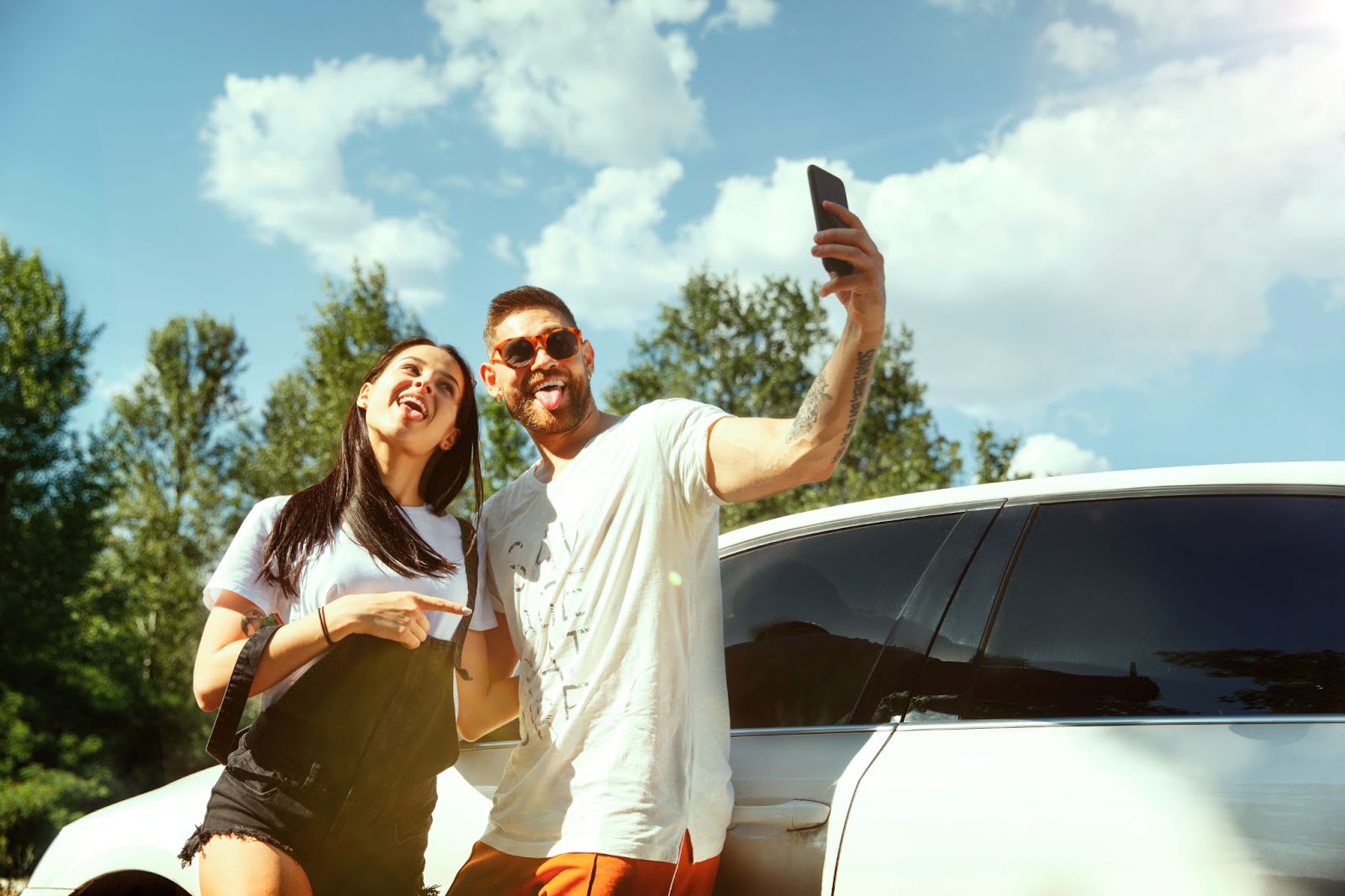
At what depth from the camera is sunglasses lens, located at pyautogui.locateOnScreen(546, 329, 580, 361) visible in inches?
94.7

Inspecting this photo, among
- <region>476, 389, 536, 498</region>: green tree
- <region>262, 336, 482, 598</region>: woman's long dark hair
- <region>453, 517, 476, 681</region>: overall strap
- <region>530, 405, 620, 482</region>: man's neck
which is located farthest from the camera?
<region>476, 389, 536, 498</region>: green tree

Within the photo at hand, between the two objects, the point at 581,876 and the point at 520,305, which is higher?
the point at 520,305

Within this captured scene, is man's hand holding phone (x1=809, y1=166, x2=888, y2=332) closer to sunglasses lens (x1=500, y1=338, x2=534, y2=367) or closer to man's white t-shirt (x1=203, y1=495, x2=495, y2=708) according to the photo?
sunglasses lens (x1=500, y1=338, x2=534, y2=367)

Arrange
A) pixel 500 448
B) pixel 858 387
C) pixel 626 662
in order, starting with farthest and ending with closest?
pixel 500 448, pixel 626 662, pixel 858 387

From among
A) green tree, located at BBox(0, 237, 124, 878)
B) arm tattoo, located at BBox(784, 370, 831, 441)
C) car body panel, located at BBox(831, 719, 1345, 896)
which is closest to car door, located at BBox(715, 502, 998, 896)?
car body panel, located at BBox(831, 719, 1345, 896)

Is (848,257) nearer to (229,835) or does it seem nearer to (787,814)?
(787,814)

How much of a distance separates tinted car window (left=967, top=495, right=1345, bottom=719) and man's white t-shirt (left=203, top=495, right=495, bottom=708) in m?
1.13

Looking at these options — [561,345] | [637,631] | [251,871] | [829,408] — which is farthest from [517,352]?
[251,871]

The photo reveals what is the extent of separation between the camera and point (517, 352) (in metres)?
2.44

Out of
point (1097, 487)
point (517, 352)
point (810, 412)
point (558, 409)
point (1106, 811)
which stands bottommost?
point (1106, 811)

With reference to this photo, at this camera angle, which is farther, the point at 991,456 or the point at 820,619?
the point at 991,456

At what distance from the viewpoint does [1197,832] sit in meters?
1.64

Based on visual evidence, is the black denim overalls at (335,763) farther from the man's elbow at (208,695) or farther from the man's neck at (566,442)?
the man's neck at (566,442)

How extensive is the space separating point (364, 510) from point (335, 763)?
0.54 m
